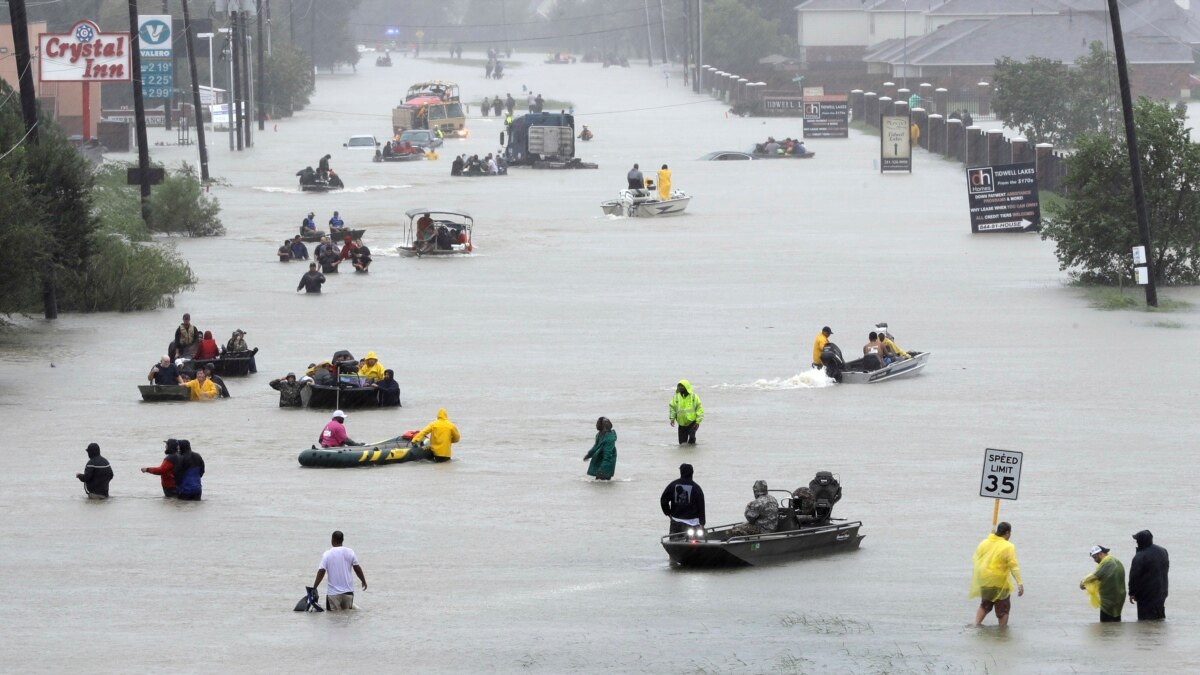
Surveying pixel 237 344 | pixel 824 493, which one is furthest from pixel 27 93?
pixel 824 493

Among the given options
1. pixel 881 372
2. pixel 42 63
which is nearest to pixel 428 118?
pixel 42 63

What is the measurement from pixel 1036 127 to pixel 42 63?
1833 inches

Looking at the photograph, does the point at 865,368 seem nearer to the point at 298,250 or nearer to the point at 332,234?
the point at 298,250

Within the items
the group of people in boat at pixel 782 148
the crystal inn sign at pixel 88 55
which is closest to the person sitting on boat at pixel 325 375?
the crystal inn sign at pixel 88 55

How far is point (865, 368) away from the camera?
34.5m

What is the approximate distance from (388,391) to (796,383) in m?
7.17

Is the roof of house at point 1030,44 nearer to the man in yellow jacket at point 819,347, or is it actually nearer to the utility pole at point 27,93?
the utility pole at point 27,93

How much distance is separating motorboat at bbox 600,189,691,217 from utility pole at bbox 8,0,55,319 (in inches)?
1107

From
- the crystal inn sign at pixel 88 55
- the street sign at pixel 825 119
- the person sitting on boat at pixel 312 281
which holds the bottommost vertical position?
the person sitting on boat at pixel 312 281

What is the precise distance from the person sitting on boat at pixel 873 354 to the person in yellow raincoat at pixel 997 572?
16.7m

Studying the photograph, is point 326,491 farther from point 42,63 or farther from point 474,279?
point 42,63

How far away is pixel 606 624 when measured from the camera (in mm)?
17984

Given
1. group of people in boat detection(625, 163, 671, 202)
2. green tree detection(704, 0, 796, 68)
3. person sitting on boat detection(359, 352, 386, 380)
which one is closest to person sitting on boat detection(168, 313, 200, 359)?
person sitting on boat detection(359, 352, 386, 380)

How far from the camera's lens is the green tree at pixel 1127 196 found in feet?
150
